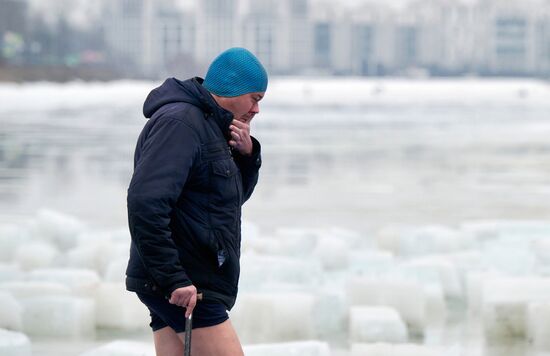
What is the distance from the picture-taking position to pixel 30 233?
8594mm

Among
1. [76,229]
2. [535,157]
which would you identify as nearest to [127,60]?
[535,157]

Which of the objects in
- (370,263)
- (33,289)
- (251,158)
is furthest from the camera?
(370,263)

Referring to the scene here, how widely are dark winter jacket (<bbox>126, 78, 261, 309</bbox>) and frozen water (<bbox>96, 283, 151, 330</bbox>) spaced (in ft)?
9.80

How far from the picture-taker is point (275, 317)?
18.6 ft

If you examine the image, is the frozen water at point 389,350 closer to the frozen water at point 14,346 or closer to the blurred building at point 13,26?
the frozen water at point 14,346

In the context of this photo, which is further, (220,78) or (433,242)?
(433,242)

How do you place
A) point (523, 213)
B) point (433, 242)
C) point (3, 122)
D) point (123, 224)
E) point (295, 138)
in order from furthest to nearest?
1. point (3, 122)
2. point (295, 138)
3. point (523, 213)
4. point (123, 224)
5. point (433, 242)

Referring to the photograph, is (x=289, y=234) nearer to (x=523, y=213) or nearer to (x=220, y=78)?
(x=523, y=213)

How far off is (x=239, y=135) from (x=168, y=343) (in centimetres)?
56

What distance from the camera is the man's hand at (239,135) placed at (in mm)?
3111

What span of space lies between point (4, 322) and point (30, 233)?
3.02 m

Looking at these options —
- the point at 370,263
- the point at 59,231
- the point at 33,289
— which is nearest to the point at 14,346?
the point at 33,289

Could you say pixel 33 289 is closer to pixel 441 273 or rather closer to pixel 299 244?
pixel 441 273

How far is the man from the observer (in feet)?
9.48
